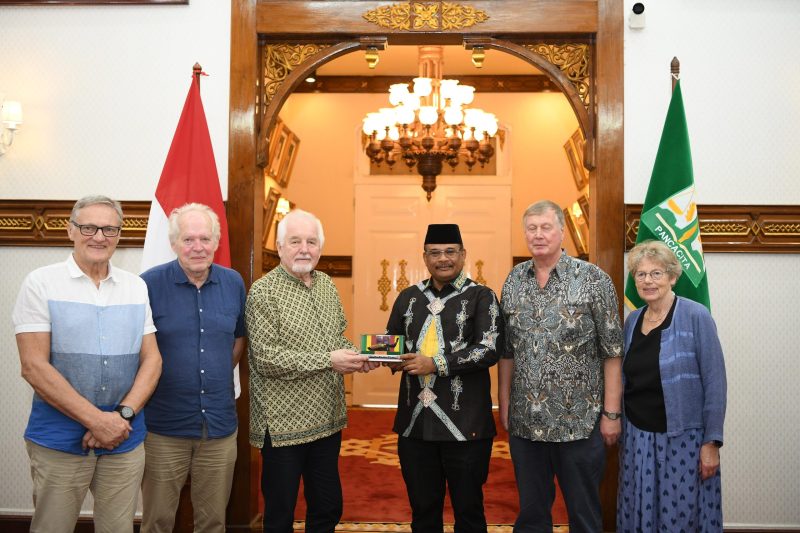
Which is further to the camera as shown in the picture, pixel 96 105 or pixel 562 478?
pixel 96 105

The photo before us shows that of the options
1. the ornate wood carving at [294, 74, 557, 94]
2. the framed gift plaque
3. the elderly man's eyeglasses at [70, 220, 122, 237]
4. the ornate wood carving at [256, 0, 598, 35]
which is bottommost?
the framed gift plaque

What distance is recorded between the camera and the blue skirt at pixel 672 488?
279cm

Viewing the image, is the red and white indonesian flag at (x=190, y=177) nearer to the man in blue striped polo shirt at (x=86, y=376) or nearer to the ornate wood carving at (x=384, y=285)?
the man in blue striped polo shirt at (x=86, y=376)

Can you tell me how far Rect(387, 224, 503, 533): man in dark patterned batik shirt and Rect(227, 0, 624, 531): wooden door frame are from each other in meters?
1.10

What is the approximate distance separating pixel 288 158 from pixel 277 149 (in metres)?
0.46

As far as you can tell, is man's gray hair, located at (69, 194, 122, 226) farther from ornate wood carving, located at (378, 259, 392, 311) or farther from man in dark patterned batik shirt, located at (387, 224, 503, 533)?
ornate wood carving, located at (378, 259, 392, 311)

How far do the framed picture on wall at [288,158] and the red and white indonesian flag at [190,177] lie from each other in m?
3.53

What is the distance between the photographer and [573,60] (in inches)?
158

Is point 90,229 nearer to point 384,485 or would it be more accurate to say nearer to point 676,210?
point 676,210

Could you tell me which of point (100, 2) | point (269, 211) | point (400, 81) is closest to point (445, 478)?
point (100, 2)

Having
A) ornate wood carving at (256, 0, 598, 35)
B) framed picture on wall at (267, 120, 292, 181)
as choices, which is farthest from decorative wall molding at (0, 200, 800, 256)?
framed picture on wall at (267, 120, 292, 181)

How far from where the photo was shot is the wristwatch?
8.45 feet

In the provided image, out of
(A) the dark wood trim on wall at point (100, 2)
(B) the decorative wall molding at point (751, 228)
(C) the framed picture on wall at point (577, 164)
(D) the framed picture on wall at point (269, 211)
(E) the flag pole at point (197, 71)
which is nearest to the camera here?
(E) the flag pole at point (197, 71)

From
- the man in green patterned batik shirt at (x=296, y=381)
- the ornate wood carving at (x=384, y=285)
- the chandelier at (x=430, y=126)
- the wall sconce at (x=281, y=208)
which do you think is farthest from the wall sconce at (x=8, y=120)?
the ornate wood carving at (x=384, y=285)
